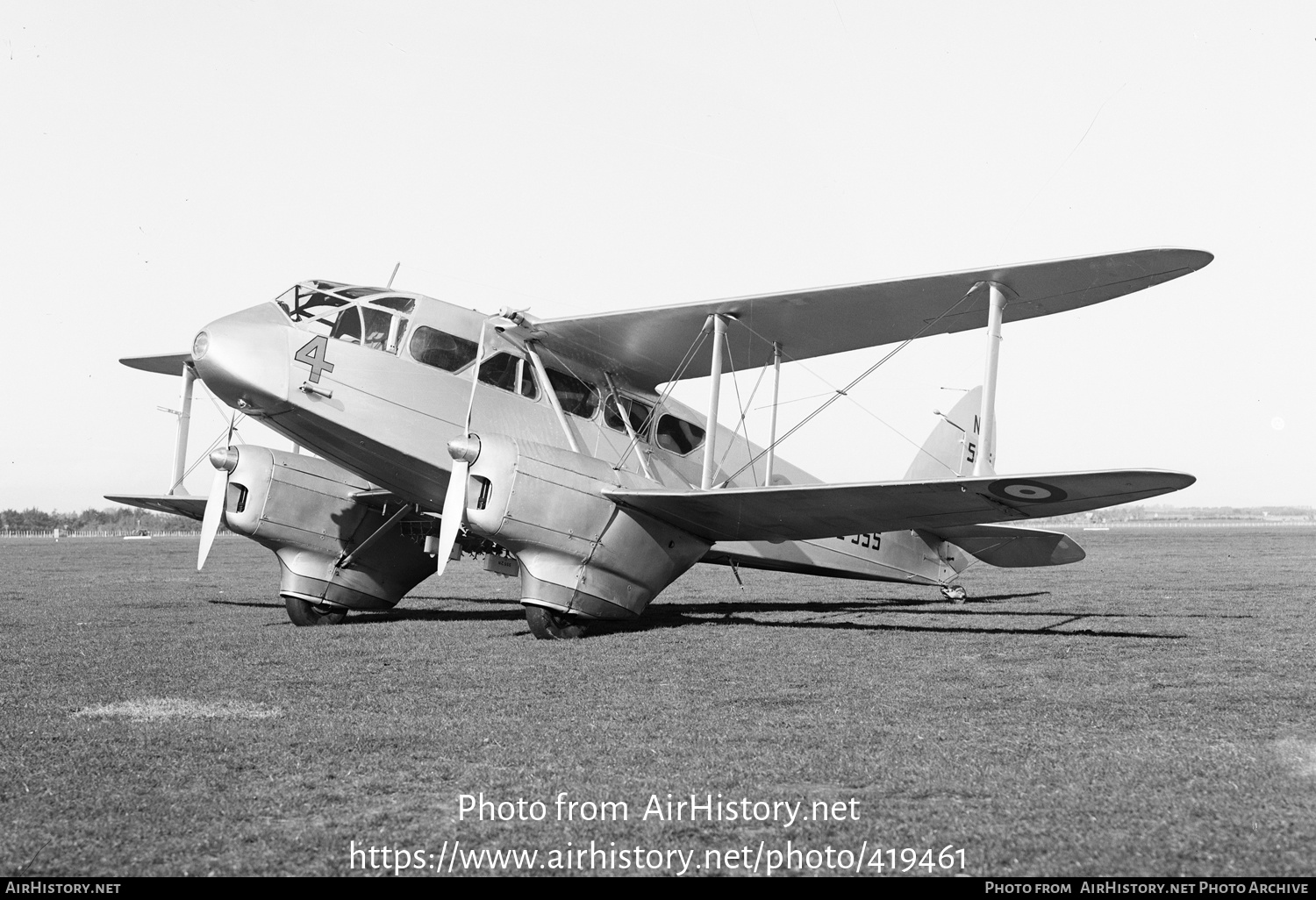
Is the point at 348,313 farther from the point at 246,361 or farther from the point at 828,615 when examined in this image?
the point at 828,615

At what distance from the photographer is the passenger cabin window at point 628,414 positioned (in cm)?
1455

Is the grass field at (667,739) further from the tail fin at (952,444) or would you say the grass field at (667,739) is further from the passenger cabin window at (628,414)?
the tail fin at (952,444)

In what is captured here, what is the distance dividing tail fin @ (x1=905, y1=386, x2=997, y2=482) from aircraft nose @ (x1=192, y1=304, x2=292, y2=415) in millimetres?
11304

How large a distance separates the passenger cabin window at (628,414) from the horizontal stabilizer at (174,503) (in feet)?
21.6

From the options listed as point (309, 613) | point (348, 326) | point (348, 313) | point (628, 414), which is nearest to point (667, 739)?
point (348, 326)

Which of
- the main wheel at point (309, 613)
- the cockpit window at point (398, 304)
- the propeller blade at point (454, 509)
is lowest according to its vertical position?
the main wheel at point (309, 613)

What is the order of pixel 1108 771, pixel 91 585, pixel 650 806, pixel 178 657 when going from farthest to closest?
pixel 91 585 < pixel 178 657 < pixel 1108 771 < pixel 650 806

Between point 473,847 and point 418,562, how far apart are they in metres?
11.7

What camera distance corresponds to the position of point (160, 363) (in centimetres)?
1767

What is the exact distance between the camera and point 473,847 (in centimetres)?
429

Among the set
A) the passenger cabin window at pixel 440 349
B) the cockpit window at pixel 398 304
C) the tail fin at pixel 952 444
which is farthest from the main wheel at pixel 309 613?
the tail fin at pixel 952 444

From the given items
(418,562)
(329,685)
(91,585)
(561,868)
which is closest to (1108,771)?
(561,868)

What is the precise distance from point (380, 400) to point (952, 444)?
35.5 ft
